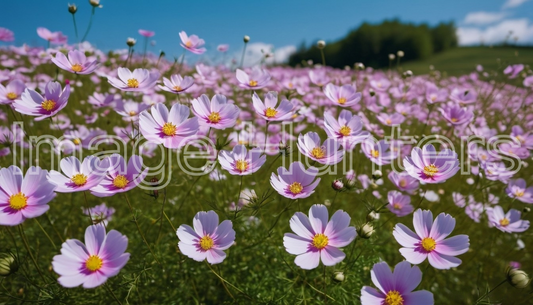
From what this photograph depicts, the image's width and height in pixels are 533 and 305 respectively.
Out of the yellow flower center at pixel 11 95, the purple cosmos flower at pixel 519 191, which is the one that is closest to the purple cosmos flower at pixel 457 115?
the purple cosmos flower at pixel 519 191

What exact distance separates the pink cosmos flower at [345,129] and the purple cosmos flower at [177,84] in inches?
22.5

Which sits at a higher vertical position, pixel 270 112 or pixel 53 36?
pixel 53 36

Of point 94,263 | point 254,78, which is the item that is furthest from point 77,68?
point 94,263

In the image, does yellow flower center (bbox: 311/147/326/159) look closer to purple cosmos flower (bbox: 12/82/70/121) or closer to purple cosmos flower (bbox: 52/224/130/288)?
purple cosmos flower (bbox: 52/224/130/288)

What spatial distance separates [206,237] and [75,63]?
974 mm

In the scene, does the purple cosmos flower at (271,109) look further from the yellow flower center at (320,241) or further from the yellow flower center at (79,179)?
the yellow flower center at (79,179)

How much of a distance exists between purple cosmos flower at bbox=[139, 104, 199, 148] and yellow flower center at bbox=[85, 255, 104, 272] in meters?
0.39

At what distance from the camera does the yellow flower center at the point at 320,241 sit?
3.06 feet

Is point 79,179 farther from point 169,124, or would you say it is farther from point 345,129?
point 345,129

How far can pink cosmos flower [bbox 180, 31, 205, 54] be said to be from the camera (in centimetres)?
169

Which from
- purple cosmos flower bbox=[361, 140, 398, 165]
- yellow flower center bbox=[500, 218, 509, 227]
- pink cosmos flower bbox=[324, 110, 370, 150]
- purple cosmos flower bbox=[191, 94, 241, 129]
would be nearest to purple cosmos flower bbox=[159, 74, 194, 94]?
purple cosmos flower bbox=[191, 94, 241, 129]

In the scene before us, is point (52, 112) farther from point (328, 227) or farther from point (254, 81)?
point (328, 227)

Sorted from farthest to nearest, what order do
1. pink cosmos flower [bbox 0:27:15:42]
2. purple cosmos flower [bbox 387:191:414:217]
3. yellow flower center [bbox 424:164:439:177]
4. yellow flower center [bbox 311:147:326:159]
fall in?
pink cosmos flower [bbox 0:27:15:42] < purple cosmos flower [bbox 387:191:414:217] < yellow flower center [bbox 311:147:326:159] < yellow flower center [bbox 424:164:439:177]

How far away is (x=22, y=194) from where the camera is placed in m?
0.90
